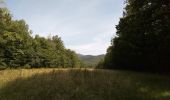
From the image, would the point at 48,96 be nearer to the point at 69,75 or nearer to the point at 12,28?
the point at 69,75

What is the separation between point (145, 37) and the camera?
29.3 metres

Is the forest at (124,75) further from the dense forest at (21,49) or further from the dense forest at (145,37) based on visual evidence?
the dense forest at (21,49)

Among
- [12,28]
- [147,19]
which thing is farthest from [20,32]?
[147,19]

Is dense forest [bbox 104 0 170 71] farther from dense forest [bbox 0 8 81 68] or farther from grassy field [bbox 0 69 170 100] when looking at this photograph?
dense forest [bbox 0 8 81 68]

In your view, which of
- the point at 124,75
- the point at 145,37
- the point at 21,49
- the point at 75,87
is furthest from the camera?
the point at 21,49

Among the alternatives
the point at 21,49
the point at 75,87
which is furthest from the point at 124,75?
the point at 21,49

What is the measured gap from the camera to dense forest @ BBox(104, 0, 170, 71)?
22688 mm

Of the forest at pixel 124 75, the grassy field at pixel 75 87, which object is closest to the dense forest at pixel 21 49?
the forest at pixel 124 75

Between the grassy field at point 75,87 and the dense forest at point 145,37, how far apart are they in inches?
222

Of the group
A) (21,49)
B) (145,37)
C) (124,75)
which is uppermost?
(21,49)

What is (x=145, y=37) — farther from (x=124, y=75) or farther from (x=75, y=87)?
(x=75, y=87)

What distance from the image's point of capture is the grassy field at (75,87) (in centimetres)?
1499

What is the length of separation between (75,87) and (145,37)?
49.5 ft

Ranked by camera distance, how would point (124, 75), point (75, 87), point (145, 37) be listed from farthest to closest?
point (145, 37)
point (124, 75)
point (75, 87)
